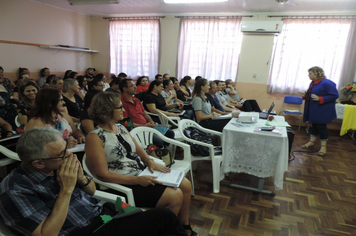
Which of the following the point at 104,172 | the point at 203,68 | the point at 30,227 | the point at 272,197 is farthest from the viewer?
the point at 203,68

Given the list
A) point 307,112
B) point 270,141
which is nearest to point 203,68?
point 307,112

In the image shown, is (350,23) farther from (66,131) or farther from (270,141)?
(66,131)

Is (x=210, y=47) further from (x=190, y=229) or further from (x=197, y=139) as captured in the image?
(x=190, y=229)

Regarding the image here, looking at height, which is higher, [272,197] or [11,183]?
[11,183]

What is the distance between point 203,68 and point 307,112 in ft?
9.34

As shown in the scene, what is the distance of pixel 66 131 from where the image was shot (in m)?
2.10

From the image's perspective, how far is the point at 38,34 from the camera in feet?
17.1

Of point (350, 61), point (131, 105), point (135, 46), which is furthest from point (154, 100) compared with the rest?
point (350, 61)

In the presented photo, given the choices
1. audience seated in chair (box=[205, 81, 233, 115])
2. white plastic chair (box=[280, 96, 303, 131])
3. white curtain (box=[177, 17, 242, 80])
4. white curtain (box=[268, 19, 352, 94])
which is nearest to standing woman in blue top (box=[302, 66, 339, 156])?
audience seated in chair (box=[205, 81, 233, 115])

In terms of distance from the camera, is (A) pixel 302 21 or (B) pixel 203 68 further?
(B) pixel 203 68

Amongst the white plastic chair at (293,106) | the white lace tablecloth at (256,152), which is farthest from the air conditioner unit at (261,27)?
Answer: the white lace tablecloth at (256,152)

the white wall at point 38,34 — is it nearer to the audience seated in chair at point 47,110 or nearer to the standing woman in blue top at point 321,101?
the audience seated in chair at point 47,110

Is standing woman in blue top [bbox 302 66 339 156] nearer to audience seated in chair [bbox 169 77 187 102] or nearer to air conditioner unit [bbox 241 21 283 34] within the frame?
air conditioner unit [bbox 241 21 283 34]

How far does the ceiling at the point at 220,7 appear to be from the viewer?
4426 mm
